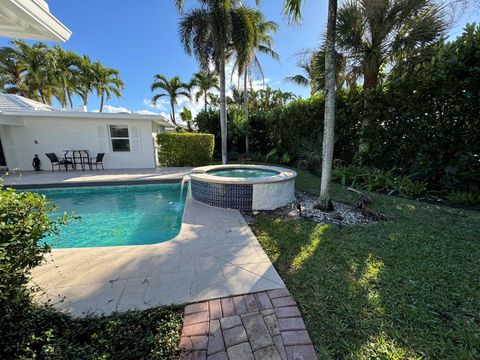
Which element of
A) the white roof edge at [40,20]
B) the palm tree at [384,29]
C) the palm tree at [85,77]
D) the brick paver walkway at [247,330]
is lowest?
the brick paver walkway at [247,330]

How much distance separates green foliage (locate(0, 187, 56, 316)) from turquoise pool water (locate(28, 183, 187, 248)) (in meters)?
1.28

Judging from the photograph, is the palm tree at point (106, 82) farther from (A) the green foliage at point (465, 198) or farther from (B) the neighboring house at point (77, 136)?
(A) the green foliage at point (465, 198)

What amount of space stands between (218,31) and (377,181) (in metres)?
9.24

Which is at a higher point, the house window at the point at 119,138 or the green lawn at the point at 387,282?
the house window at the point at 119,138

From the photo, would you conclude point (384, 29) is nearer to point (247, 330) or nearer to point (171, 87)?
point (247, 330)

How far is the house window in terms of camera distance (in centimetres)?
1177

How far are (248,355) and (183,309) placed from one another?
Answer: 827 mm

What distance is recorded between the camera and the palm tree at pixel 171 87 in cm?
2281

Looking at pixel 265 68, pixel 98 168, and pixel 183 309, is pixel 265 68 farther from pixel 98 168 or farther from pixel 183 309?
pixel 183 309

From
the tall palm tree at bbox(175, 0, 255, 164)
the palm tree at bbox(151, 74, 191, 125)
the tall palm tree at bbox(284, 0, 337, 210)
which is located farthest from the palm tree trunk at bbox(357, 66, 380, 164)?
the palm tree at bbox(151, 74, 191, 125)

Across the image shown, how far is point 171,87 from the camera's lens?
2322 cm

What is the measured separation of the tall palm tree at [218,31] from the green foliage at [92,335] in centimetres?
1068

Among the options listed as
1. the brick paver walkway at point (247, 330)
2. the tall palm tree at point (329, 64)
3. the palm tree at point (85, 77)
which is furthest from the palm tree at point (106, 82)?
the brick paver walkway at point (247, 330)

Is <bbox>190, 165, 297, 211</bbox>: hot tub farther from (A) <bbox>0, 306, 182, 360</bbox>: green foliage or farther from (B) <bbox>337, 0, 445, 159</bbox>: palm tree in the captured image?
(B) <bbox>337, 0, 445, 159</bbox>: palm tree
